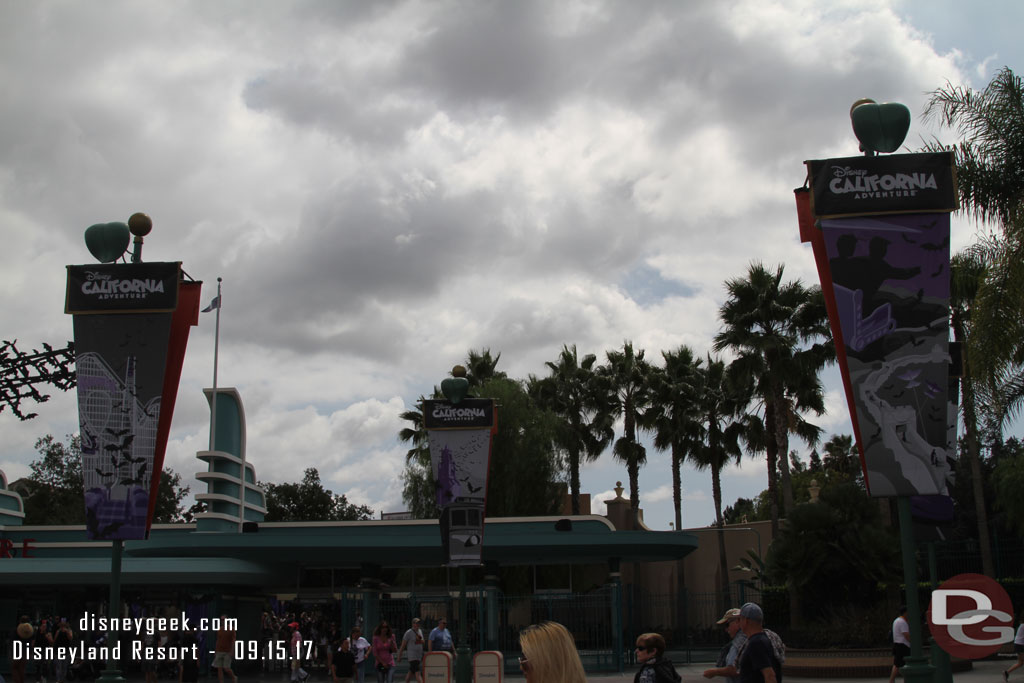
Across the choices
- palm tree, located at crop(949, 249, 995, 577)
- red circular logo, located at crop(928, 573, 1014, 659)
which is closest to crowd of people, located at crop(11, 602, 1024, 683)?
red circular logo, located at crop(928, 573, 1014, 659)

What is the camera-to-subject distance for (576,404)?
148ft

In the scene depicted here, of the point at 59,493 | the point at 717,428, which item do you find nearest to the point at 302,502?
the point at 59,493

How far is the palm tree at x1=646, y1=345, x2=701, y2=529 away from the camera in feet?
139

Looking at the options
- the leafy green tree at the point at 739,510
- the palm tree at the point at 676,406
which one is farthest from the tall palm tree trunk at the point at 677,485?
the leafy green tree at the point at 739,510

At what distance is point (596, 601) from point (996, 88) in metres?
16.9

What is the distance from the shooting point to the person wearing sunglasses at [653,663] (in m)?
6.27

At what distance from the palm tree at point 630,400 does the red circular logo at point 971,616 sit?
3081cm

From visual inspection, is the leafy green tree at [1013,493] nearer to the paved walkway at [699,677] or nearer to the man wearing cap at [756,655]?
the paved walkway at [699,677]

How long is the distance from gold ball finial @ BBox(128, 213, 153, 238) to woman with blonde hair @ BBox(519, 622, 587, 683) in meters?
13.1

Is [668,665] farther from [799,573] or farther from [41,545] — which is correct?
[41,545]

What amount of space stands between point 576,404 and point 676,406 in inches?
196

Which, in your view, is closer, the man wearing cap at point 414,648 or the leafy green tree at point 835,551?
the man wearing cap at point 414,648

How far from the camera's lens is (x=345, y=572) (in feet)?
130

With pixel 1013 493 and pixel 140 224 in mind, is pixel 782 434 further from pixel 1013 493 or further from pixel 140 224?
pixel 140 224
